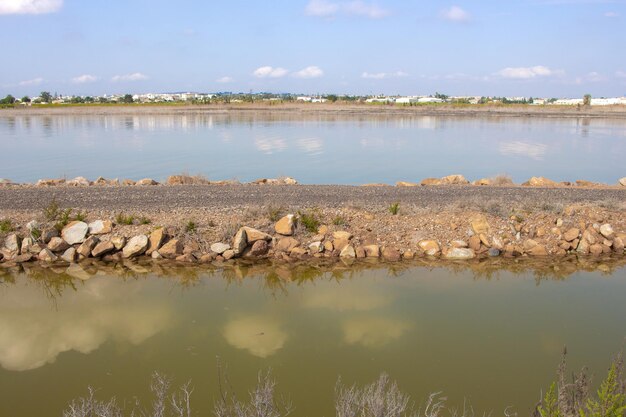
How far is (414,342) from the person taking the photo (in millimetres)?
8258

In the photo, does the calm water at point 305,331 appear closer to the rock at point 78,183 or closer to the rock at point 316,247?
the rock at point 316,247

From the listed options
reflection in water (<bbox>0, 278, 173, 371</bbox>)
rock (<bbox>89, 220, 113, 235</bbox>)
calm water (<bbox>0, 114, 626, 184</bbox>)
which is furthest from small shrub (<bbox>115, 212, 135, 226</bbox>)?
calm water (<bbox>0, 114, 626, 184</bbox>)

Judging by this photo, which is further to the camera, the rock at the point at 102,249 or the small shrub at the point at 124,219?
the small shrub at the point at 124,219

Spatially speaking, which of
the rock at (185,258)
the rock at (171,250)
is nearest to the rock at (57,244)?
the rock at (171,250)

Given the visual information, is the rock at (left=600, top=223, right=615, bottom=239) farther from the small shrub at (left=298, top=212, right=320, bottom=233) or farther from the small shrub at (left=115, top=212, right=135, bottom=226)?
the small shrub at (left=115, top=212, right=135, bottom=226)

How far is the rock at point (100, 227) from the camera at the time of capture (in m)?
12.7

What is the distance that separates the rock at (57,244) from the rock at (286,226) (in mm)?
4919

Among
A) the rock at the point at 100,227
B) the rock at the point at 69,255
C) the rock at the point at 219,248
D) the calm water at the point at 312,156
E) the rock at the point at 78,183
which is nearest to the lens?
the rock at the point at 69,255

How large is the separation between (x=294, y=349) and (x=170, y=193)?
9338mm

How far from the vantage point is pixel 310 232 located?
513 inches

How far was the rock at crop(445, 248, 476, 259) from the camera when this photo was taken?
12586mm

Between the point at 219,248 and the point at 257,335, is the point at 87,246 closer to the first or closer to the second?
the point at 219,248

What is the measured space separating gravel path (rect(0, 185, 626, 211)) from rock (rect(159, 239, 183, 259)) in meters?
1.92

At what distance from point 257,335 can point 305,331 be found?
777 mm
